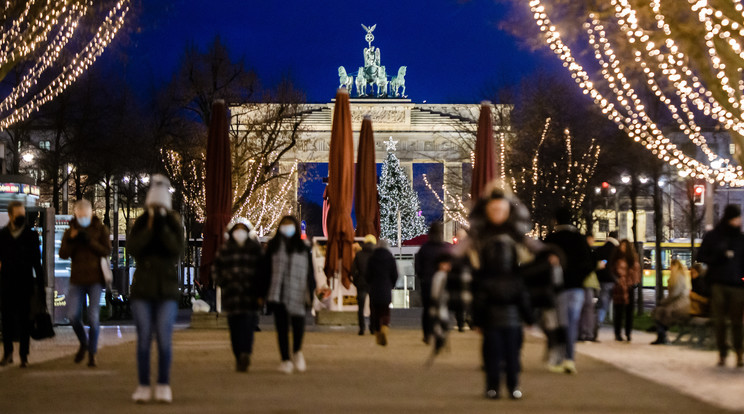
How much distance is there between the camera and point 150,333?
9055 millimetres

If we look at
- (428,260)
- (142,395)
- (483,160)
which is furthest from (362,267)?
(142,395)

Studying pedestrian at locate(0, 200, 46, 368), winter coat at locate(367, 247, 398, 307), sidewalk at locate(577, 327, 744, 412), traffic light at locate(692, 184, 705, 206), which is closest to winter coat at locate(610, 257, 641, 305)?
sidewalk at locate(577, 327, 744, 412)

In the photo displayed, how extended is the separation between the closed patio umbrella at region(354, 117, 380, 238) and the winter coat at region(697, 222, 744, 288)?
35.6ft

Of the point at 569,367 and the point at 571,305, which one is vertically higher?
the point at 571,305

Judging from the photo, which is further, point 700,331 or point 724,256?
point 700,331

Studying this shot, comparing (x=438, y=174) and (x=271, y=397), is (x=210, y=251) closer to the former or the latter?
(x=271, y=397)

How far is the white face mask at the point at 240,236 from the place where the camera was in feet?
37.9

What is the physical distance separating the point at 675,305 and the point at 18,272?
10.1m

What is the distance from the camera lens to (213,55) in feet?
131

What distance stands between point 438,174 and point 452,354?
71981 millimetres

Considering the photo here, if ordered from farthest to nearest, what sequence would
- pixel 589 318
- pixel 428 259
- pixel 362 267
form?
pixel 362 267, pixel 589 318, pixel 428 259

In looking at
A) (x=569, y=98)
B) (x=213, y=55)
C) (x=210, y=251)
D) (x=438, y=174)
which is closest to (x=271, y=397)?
(x=210, y=251)

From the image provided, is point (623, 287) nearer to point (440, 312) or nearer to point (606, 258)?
point (606, 258)

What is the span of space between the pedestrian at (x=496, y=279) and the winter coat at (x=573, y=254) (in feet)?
12.3
